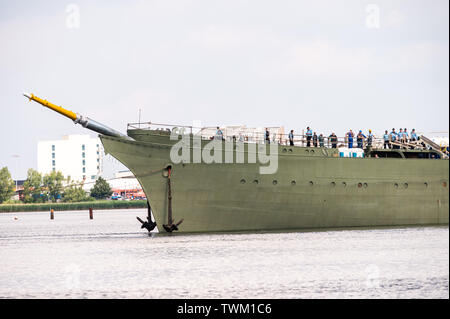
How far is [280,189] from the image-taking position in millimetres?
40156

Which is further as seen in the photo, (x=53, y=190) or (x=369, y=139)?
(x=53, y=190)

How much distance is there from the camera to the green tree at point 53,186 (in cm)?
16312

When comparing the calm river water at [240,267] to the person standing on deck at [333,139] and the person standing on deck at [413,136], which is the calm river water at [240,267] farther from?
the person standing on deck at [413,136]

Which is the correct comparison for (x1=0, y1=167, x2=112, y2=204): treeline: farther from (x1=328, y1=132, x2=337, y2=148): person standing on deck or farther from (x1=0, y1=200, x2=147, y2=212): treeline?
(x1=328, y1=132, x2=337, y2=148): person standing on deck

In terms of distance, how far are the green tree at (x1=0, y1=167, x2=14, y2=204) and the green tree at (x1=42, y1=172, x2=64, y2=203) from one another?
12539 mm

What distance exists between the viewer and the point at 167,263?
1220 inches

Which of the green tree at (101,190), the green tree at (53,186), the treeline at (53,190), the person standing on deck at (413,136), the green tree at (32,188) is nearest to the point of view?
the person standing on deck at (413,136)

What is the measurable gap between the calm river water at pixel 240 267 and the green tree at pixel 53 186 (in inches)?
4879

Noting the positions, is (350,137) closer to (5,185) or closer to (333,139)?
(333,139)

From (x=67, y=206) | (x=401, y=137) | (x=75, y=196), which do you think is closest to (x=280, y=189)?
(x=401, y=137)

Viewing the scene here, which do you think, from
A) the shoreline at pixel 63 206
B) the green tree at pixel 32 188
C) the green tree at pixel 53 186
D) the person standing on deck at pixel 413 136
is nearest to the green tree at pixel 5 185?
the green tree at pixel 32 188

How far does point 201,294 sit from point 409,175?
23.0 meters

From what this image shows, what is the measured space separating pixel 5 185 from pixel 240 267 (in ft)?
419
